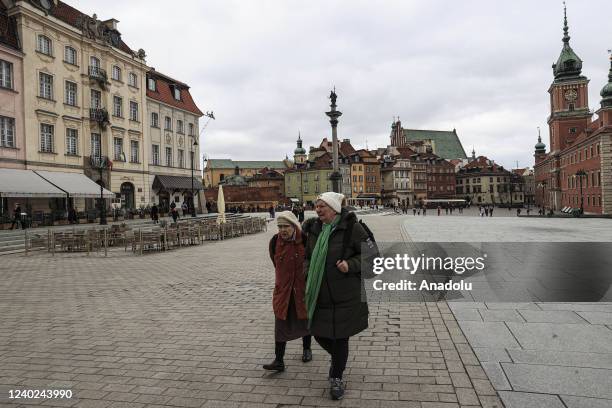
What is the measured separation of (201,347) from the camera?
5645 millimetres

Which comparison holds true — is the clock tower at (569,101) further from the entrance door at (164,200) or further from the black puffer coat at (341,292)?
the black puffer coat at (341,292)

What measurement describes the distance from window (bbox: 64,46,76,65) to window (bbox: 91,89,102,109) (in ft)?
8.42

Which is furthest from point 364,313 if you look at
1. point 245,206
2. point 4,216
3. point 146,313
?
point 245,206

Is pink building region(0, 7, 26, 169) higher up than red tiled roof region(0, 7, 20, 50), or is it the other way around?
red tiled roof region(0, 7, 20, 50)

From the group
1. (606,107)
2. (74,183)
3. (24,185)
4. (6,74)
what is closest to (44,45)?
(6,74)

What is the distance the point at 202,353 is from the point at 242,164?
152145 millimetres

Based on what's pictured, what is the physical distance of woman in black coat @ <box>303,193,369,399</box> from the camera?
4.12m

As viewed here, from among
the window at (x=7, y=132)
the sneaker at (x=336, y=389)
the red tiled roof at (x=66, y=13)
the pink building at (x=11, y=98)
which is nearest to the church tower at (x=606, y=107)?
the red tiled roof at (x=66, y=13)

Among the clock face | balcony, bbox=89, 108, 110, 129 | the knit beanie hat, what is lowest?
the knit beanie hat

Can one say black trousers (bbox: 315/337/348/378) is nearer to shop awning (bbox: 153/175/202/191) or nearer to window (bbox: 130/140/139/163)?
window (bbox: 130/140/139/163)

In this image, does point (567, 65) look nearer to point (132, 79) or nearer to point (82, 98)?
point (132, 79)

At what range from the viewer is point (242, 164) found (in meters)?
155

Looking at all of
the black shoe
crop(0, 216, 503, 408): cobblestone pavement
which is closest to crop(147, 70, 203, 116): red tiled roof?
crop(0, 216, 503, 408): cobblestone pavement

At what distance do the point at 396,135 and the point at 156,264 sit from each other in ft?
399
